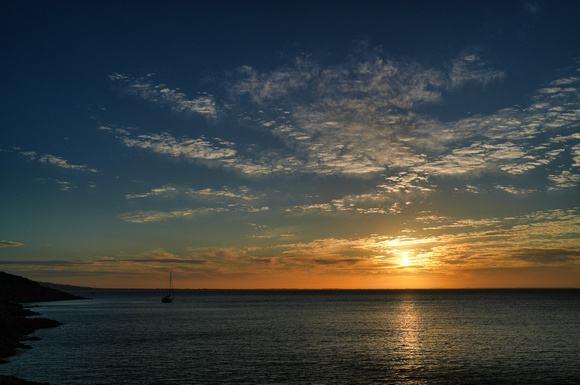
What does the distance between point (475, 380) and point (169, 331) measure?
58.2 metres

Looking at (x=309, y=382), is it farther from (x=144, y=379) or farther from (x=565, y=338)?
(x=565, y=338)

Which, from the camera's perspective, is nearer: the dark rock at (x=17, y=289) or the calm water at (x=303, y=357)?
the calm water at (x=303, y=357)

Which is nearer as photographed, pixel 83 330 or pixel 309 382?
pixel 309 382

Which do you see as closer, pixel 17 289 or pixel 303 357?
pixel 303 357

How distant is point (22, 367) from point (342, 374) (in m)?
32.9

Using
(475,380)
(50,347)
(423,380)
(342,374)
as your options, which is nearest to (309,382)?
(342,374)

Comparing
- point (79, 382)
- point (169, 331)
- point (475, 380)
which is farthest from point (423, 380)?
point (169, 331)

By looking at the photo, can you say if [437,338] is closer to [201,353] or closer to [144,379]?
[201,353]

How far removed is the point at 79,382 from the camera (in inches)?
1484

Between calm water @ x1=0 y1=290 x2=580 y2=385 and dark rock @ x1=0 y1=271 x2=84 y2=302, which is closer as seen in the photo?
calm water @ x1=0 y1=290 x2=580 y2=385

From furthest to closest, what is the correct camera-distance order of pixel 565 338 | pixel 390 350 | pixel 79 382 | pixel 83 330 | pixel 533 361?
pixel 83 330 < pixel 565 338 < pixel 390 350 < pixel 533 361 < pixel 79 382

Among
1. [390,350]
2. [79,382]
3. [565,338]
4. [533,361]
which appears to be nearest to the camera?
[79,382]

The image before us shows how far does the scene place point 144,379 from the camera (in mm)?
39094

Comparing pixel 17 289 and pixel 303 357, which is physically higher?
pixel 303 357
